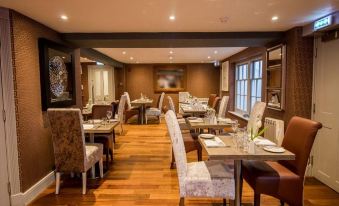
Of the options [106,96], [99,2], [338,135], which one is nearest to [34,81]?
[99,2]

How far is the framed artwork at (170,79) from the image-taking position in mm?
10414

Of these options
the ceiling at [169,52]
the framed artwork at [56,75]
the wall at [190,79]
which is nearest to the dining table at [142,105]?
the ceiling at [169,52]

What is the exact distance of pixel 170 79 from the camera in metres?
10.4

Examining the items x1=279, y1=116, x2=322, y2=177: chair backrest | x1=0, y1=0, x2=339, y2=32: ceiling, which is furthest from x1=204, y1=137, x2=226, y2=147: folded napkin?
x1=0, y1=0, x2=339, y2=32: ceiling

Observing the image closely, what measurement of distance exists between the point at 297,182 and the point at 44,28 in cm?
373

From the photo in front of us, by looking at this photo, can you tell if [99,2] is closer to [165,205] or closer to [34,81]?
[34,81]

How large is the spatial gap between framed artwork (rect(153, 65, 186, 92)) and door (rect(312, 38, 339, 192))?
285 inches

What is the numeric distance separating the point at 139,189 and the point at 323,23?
319 centimetres

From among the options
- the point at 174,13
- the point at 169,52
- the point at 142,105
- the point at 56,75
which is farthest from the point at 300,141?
the point at 142,105

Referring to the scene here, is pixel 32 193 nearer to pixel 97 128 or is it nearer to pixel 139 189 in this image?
pixel 97 128

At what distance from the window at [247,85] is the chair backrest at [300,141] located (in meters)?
3.55

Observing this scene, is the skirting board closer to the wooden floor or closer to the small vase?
the wooden floor

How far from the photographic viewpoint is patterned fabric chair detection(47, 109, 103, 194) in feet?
9.23

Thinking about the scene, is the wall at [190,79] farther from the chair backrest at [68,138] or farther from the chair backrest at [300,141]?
the chair backrest at [300,141]
